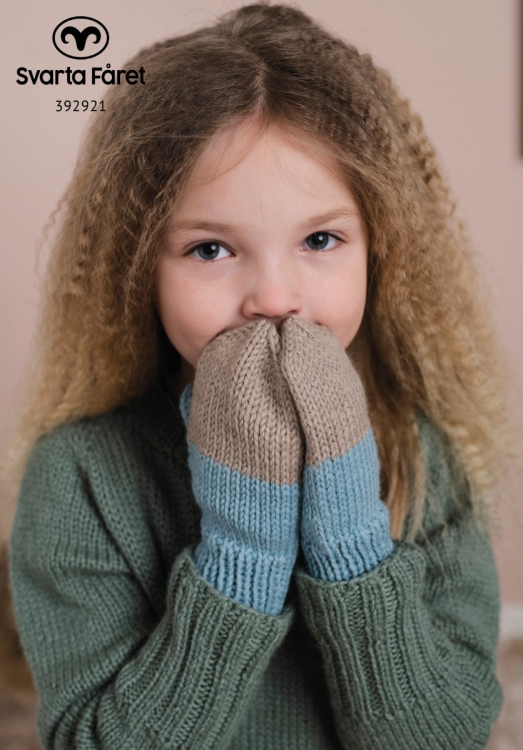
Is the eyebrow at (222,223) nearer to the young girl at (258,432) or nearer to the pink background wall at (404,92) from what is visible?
→ the young girl at (258,432)

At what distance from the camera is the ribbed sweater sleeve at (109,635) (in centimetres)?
78

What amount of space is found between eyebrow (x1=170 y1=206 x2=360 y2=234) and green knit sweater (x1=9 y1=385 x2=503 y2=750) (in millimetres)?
278

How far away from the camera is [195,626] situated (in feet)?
2.55

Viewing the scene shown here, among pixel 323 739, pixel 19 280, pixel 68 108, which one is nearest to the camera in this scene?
pixel 323 739

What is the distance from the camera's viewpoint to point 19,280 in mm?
1429

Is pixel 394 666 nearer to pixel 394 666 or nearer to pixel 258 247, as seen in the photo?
pixel 394 666

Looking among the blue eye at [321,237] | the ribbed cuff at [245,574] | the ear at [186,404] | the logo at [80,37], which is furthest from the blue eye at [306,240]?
the logo at [80,37]

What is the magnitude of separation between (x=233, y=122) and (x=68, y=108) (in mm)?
616

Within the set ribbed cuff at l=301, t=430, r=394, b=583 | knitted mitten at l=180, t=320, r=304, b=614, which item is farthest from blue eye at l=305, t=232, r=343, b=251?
ribbed cuff at l=301, t=430, r=394, b=583

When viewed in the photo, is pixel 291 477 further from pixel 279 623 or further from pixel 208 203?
pixel 208 203

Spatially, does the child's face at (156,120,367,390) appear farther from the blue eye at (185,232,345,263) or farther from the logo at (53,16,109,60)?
the logo at (53,16,109,60)

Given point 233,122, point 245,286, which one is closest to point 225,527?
point 245,286

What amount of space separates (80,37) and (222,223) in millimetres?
598

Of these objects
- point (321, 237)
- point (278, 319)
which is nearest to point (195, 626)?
point (278, 319)
